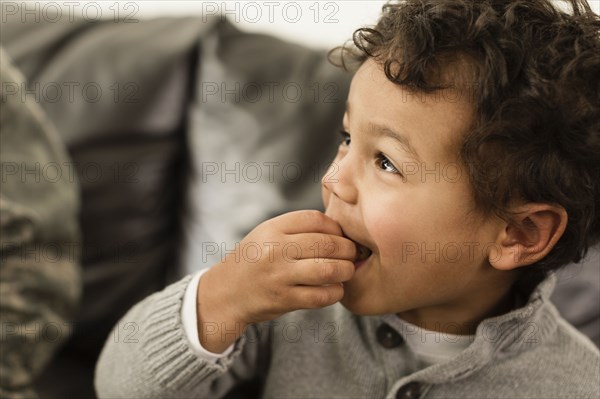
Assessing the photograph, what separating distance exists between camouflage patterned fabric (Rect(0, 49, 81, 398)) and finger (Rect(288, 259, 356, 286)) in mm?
459

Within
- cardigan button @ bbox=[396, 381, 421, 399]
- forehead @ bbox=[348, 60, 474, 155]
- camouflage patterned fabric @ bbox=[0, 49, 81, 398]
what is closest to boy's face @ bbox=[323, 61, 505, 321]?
forehead @ bbox=[348, 60, 474, 155]

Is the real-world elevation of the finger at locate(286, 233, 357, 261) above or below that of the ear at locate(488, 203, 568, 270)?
below

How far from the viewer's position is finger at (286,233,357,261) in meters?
0.81

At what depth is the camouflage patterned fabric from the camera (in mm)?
1027

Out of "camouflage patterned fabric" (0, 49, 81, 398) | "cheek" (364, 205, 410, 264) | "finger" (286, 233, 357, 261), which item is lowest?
"camouflage patterned fabric" (0, 49, 81, 398)

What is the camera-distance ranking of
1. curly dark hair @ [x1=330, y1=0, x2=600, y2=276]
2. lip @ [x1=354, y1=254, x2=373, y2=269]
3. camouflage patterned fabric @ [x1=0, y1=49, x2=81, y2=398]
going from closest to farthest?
curly dark hair @ [x1=330, y1=0, x2=600, y2=276] → lip @ [x1=354, y1=254, x2=373, y2=269] → camouflage patterned fabric @ [x1=0, y1=49, x2=81, y2=398]

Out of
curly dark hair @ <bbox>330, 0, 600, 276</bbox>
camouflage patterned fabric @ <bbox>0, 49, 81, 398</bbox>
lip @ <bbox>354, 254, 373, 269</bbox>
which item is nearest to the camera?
curly dark hair @ <bbox>330, 0, 600, 276</bbox>

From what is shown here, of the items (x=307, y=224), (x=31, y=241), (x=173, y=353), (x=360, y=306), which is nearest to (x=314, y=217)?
(x=307, y=224)

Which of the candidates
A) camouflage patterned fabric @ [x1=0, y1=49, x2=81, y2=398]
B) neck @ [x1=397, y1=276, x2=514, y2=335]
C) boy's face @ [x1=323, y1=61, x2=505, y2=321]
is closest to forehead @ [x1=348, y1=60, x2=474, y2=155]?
boy's face @ [x1=323, y1=61, x2=505, y2=321]

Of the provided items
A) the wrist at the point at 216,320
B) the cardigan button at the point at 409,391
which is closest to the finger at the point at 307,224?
the wrist at the point at 216,320

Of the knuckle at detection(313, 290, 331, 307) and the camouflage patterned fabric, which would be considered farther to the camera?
the camouflage patterned fabric

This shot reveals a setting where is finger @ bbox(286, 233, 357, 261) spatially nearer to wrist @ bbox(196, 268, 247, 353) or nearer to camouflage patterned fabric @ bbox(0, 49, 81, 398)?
wrist @ bbox(196, 268, 247, 353)

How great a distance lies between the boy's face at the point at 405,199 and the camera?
0.78 m

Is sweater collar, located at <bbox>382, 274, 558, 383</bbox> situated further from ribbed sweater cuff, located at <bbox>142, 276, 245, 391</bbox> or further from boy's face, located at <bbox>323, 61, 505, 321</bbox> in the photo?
ribbed sweater cuff, located at <bbox>142, 276, 245, 391</bbox>
